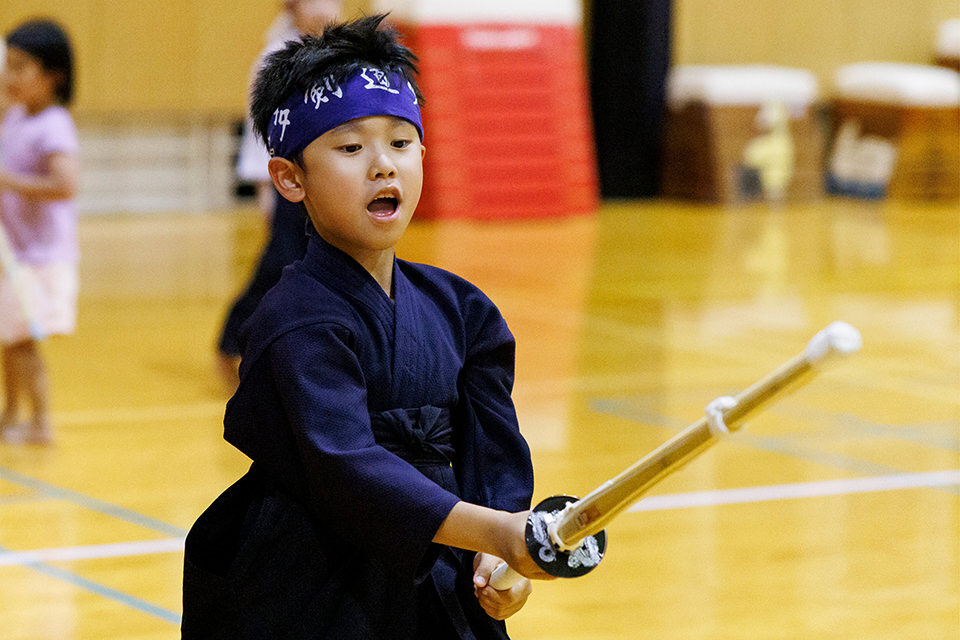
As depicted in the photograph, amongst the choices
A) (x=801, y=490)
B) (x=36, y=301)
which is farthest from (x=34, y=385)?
(x=801, y=490)

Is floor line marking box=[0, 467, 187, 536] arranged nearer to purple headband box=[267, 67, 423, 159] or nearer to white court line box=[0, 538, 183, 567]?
white court line box=[0, 538, 183, 567]

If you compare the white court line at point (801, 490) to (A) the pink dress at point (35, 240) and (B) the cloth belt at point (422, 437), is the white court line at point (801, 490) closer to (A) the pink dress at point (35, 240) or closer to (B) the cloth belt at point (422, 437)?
(A) the pink dress at point (35, 240)

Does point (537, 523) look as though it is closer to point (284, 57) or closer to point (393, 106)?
point (393, 106)

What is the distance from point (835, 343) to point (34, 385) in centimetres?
341

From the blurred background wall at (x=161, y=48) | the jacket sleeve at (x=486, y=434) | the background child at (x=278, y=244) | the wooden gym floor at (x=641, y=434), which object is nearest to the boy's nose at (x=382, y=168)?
the jacket sleeve at (x=486, y=434)

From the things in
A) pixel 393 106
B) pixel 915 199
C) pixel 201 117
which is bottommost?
pixel 915 199

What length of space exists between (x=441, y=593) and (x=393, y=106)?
0.54 metres

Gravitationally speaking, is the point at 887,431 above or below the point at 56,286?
below

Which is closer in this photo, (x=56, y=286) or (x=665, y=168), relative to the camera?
(x=56, y=286)

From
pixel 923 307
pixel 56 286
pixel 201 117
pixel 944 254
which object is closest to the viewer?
pixel 56 286

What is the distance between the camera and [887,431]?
14.0 feet

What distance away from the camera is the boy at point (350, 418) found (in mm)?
1458

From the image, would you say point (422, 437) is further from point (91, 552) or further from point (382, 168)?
point (91, 552)

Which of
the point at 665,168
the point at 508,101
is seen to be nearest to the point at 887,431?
the point at 508,101
